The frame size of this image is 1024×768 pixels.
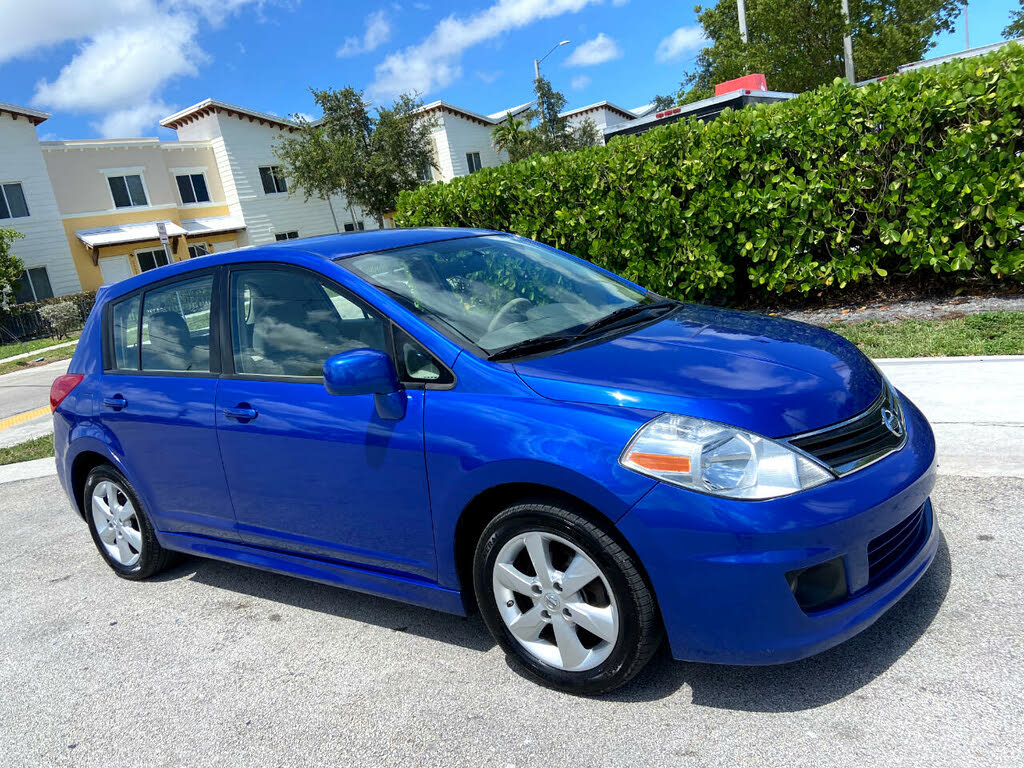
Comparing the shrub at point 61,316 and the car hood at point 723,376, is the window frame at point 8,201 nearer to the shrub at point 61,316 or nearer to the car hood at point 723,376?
the shrub at point 61,316

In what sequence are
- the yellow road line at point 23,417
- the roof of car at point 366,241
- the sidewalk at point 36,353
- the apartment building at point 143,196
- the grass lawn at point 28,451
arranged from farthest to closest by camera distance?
1. the apartment building at point 143,196
2. the sidewalk at point 36,353
3. the yellow road line at point 23,417
4. the grass lawn at point 28,451
5. the roof of car at point 366,241

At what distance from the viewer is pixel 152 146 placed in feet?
111

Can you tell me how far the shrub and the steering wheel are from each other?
26.3 m

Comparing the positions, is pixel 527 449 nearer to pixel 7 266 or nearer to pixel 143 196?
pixel 7 266

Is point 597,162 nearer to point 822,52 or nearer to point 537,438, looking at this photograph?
point 537,438

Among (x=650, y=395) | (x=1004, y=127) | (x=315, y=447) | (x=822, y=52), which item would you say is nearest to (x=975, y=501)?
(x=650, y=395)

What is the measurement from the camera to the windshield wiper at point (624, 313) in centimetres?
334

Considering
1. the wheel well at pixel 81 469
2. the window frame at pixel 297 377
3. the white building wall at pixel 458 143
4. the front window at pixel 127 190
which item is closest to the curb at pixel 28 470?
the wheel well at pixel 81 469

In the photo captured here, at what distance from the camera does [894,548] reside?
2.67 meters

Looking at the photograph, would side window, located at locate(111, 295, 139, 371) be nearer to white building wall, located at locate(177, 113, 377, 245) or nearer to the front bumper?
the front bumper

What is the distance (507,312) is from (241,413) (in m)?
1.26

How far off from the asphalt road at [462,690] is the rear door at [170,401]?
58 cm

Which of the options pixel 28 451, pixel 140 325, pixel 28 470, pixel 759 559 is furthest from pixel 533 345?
pixel 28 451

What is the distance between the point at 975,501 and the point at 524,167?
7168 millimetres
